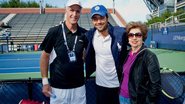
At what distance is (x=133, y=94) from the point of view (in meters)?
3.18

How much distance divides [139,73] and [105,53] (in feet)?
2.23

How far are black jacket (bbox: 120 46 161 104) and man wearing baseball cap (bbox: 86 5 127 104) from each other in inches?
18.6

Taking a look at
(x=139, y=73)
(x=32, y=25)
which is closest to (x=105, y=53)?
(x=139, y=73)

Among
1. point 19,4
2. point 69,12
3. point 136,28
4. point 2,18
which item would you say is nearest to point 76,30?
point 69,12

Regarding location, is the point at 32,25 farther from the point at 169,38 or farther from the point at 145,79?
the point at 145,79

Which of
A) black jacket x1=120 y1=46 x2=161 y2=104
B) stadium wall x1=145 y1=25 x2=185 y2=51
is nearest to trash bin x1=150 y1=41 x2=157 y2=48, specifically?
stadium wall x1=145 y1=25 x2=185 y2=51

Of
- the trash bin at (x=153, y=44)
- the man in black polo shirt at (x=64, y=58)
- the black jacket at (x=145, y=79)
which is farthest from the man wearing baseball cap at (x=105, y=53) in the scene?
the trash bin at (x=153, y=44)

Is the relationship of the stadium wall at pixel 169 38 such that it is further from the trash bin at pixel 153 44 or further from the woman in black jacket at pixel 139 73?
the woman in black jacket at pixel 139 73

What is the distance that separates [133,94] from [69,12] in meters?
1.27

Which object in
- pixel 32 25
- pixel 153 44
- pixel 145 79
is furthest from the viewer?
pixel 32 25

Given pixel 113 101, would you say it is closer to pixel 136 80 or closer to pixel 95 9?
pixel 136 80

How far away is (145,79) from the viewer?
3.11 m

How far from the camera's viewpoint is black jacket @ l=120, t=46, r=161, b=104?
299cm

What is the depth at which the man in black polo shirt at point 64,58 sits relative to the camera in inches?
135
